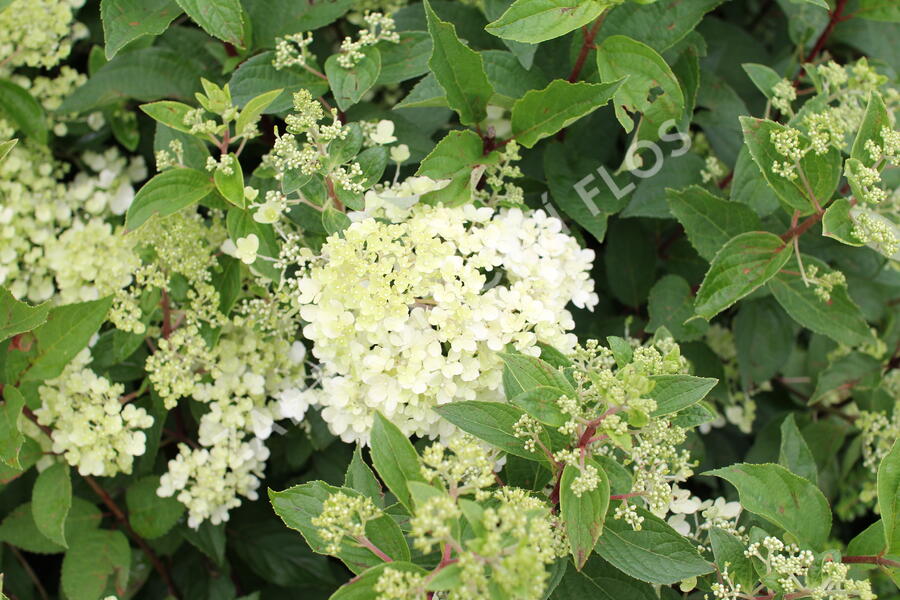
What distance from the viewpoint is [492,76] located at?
5.37 ft

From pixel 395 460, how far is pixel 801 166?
36.3 inches

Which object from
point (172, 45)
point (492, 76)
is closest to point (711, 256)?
point (492, 76)

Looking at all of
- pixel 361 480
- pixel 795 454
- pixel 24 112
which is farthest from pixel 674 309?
pixel 24 112

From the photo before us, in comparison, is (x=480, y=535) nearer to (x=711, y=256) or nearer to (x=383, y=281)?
(x=383, y=281)

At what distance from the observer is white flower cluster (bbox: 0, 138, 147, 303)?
1694mm

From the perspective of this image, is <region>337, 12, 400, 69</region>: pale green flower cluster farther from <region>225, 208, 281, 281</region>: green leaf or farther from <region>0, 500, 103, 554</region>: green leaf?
<region>0, 500, 103, 554</region>: green leaf

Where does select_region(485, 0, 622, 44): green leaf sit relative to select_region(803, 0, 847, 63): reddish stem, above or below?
above

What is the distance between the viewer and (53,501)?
5.13ft

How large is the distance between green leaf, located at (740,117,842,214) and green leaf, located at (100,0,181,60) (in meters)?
1.13

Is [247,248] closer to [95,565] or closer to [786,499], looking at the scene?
[95,565]

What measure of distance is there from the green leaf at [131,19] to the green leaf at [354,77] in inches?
13.4

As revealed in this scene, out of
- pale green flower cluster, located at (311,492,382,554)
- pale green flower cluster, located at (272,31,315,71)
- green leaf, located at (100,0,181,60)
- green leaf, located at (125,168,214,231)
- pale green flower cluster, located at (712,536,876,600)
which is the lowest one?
pale green flower cluster, located at (712,536,876,600)

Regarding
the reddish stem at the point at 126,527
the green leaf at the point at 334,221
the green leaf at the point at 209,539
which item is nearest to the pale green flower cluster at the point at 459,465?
the green leaf at the point at 334,221

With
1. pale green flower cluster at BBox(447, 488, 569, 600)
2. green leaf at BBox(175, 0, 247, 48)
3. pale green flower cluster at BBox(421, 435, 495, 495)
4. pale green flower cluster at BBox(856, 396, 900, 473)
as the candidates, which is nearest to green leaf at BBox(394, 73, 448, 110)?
green leaf at BBox(175, 0, 247, 48)
